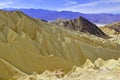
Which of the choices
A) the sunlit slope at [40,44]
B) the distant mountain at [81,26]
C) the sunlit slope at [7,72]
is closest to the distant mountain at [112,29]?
the distant mountain at [81,26]

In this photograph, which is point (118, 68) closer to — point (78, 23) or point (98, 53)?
point (98, 53)

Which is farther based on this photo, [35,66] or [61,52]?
[61,52]

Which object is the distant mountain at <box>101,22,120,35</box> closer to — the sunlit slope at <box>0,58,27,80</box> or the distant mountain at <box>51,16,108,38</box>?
the distant mountain at <box>51,16,108,38</box>

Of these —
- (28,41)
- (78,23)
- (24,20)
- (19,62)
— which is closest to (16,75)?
(19,62)

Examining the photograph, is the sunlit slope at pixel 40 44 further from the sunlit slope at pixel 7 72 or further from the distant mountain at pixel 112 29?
the distant mountain at pixel 112 29

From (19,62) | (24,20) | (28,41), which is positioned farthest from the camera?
(24,20)

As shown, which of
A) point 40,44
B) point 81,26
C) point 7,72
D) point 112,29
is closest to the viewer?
point 7,72

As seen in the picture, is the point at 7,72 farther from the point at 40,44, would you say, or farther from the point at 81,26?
the point at 81,26

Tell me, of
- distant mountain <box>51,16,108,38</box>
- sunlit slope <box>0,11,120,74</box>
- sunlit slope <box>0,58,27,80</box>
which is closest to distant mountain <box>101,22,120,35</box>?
distant mountain <box>51,16,108,38</box>

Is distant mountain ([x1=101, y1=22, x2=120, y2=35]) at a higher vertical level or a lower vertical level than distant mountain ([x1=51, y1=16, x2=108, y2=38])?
lower

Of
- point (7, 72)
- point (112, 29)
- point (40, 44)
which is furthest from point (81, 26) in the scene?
point (7, 72)

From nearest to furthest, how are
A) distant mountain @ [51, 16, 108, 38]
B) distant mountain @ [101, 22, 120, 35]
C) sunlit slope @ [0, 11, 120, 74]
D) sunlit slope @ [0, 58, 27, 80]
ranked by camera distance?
1. sunlit slope @ [0, 58, 27, 80]
2. sunlit slope @ [0, 11, 120, 74]
3. distant mountain @ [51, 16, 108, 38]
4. distant mountain @ [101, 22, 120, 35]
